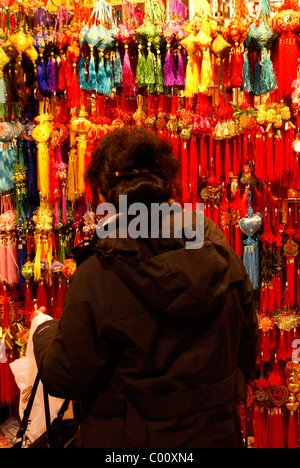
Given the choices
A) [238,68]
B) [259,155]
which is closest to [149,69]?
[238,68]

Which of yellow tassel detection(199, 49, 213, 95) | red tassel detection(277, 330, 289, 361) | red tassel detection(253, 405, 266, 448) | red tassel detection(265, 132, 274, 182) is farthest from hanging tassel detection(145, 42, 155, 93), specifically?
red tassel detection(253, 405, 266, 448)

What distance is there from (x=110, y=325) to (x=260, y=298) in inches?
52.3

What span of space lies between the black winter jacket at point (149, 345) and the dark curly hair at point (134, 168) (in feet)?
0.41

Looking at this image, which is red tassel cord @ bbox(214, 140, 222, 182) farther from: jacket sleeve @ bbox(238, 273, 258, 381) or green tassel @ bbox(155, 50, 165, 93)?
jacket sleeve @ bbox(238, 273, 258, 381)

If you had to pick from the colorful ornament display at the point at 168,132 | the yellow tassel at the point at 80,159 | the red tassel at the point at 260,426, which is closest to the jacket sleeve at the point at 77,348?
the colorful ornament display at the point at 168,132

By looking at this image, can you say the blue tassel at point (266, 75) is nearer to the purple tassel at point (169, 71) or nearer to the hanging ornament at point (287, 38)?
the hanging ornament at point (287, 38)

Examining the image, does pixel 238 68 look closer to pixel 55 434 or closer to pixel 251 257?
pixel 251 257

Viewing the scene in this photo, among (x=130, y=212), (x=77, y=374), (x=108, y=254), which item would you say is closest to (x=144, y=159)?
(x=130, y=212)

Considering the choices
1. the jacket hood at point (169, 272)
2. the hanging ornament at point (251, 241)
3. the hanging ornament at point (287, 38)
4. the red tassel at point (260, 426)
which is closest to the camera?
the jacket hood at point (169, 272)

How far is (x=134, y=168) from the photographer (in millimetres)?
1086

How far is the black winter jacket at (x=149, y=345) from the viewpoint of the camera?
991 millimetres

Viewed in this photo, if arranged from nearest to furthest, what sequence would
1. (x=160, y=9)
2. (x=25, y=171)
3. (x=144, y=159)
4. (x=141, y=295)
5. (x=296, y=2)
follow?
(x=141, y=295) < (x=144, y=159) < (x=296, y=2) < (x=160, y=9) < (x=25, y=171)

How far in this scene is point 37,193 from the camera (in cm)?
226

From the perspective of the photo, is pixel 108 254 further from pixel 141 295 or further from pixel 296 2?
pixel 296 2
